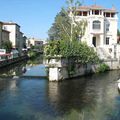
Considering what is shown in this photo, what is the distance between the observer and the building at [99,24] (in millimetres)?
81500

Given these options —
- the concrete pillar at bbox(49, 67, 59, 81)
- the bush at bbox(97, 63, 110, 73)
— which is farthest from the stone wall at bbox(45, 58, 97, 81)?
the bush at bbox(97, 63, 110, 73)

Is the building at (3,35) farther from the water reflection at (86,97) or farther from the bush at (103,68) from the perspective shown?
the water reflection at (86,97)

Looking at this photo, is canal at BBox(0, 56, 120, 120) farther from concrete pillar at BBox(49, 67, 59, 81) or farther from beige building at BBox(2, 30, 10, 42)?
beige building at BBox(2, 30, 10, 42)

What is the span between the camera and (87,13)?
83438 millimetres

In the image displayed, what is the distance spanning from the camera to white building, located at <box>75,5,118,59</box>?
267 ft

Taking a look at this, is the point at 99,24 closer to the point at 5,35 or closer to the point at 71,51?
the point at 71,51

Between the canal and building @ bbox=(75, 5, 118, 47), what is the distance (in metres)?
30.2

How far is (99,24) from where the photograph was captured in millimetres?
81688

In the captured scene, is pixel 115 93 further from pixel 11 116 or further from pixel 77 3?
pixel 77 3

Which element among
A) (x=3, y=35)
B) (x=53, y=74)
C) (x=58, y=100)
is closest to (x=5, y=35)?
(x=3, y=35)

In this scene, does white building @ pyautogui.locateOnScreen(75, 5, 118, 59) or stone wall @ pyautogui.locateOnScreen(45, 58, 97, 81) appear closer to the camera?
stone wall @ pyautogui.locateOnScreen(45, 58, 97, 81)

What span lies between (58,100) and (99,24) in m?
47.9

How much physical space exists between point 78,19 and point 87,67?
20.7 metres

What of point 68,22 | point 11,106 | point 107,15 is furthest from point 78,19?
point 11,106
